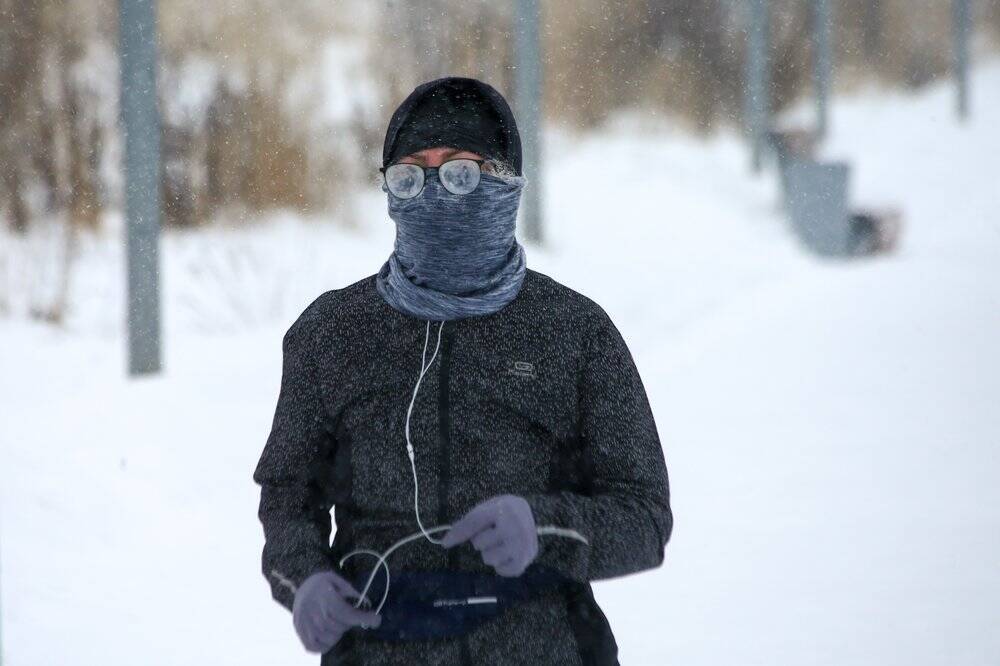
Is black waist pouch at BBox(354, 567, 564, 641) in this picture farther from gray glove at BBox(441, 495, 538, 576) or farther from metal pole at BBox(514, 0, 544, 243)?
metal pole at BBox(514, 0, 544, 243)

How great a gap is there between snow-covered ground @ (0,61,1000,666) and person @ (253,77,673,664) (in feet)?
7.45

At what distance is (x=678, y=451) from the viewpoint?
6.57 meters

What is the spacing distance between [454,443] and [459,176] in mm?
381

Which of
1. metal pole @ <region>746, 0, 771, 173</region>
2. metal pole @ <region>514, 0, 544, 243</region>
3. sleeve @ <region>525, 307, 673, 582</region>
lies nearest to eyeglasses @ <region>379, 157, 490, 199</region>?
sleeve @ <region>525, 307, 673, 582</region>

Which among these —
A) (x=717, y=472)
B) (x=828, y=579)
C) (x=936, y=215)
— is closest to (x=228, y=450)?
(x=717, y=472)

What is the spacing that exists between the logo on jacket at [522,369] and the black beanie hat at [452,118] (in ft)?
1.01

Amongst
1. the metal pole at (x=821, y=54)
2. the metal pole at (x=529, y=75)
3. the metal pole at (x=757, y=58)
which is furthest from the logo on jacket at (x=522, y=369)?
the metal pole at (x=821, y=54)

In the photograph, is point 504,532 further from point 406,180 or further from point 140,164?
point 140,164

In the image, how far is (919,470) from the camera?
6.02 meters

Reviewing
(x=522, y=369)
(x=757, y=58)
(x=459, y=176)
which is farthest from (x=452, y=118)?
(x=757, y=58)

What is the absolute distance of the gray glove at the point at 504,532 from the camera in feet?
4.95

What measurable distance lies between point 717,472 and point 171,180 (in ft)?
27.2

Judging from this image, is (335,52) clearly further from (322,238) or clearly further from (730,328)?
(730,328)

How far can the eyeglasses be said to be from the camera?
174 cm
